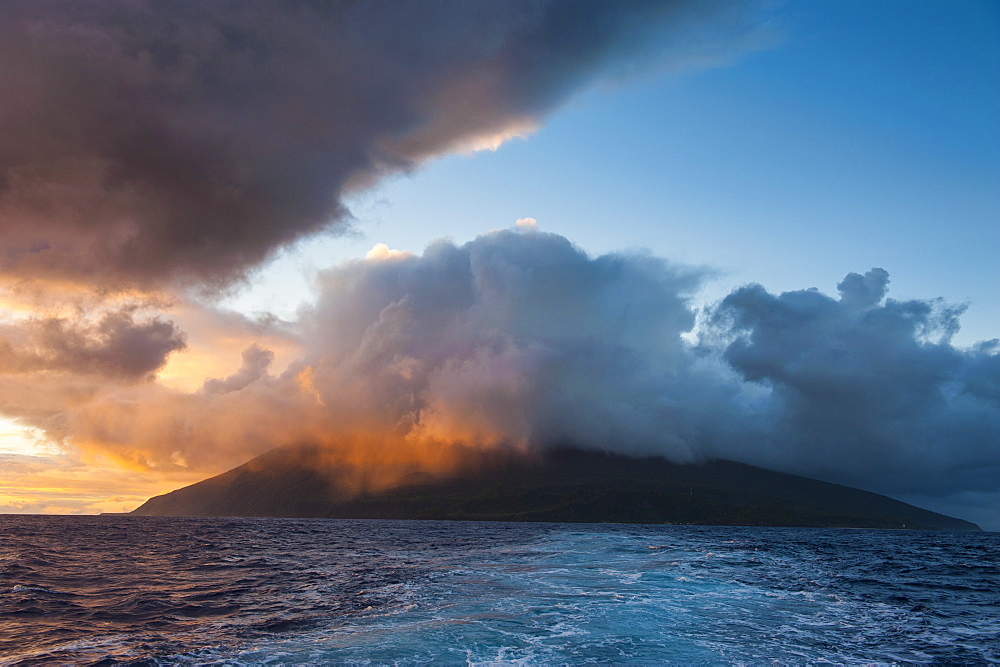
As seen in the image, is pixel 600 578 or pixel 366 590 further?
pixel 600 578

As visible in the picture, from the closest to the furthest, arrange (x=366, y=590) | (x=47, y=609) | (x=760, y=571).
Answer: (x=47, y=609), (x=366, y=590), (x=760, y=571)

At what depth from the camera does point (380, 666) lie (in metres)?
25.0

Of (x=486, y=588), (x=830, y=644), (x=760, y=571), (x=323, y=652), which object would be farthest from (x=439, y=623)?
(x=760, y=571)

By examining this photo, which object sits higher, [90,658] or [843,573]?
[90,658]

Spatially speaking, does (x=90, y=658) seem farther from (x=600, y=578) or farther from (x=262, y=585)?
(x=600, y=578)

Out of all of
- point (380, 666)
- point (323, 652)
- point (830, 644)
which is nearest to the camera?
point (380, 666)

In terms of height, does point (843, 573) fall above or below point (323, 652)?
below

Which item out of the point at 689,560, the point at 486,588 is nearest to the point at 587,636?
the point at 486,588

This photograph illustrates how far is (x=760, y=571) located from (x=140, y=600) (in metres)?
56.5

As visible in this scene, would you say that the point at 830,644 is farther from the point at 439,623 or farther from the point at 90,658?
the point at 90,658

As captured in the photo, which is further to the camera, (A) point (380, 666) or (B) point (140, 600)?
(B) point (140, 600)

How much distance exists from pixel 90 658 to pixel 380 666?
12.5 meters

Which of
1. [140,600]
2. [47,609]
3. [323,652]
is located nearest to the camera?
[323,652]

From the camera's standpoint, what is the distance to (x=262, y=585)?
158 ft
